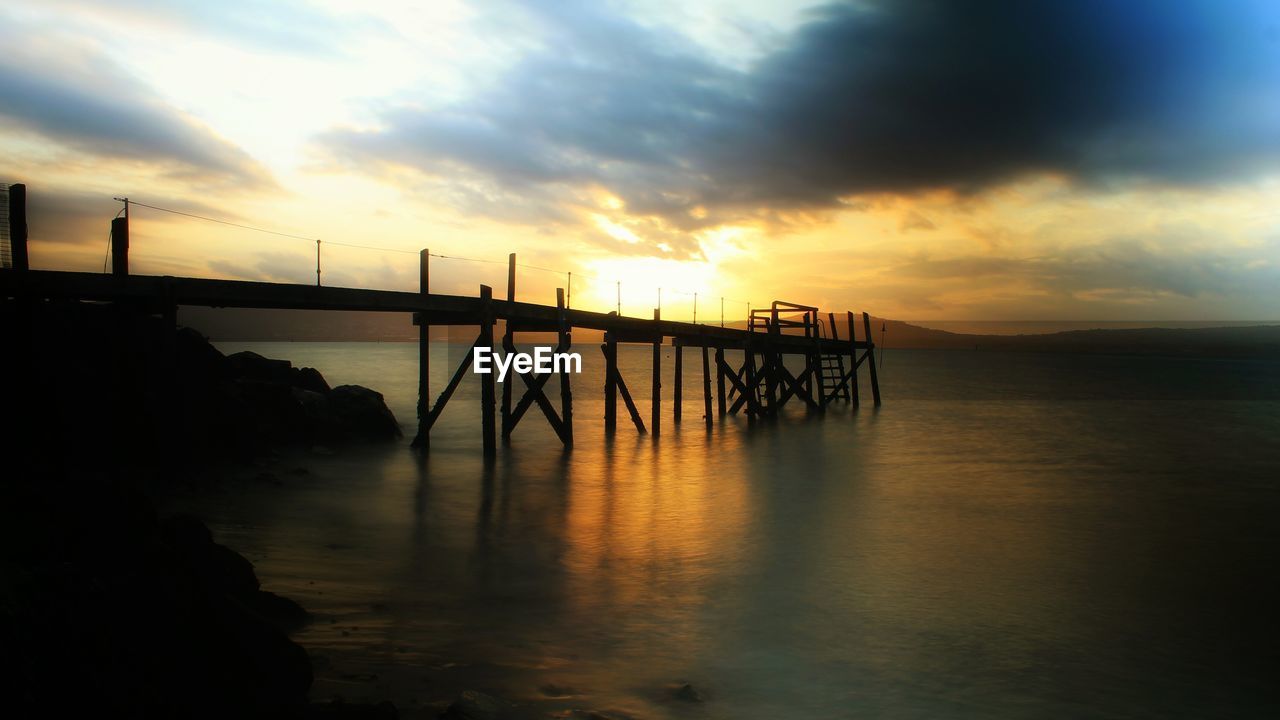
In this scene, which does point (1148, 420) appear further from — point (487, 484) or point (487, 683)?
point (487, 683)

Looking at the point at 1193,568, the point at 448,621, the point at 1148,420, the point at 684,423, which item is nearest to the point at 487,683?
the point at 448,621

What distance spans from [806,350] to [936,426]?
5.94 m

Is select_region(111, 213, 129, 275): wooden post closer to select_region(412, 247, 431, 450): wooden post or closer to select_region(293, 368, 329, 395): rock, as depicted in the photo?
select_region(412, 247, 431, 450): wooden post

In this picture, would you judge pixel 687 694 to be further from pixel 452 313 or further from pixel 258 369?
pixel 258 369

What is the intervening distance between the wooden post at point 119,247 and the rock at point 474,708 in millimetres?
9214

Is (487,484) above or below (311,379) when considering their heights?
below

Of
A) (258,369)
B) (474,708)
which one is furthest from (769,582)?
(258,369)

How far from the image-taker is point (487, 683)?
5.50m

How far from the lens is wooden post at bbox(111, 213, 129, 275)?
36.2 feet

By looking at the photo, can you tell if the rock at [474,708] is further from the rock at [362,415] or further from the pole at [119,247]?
the rock at [362,415]

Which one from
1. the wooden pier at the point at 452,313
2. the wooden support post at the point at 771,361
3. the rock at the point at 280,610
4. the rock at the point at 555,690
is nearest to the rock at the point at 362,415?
the wooden pier at the point at 452,313

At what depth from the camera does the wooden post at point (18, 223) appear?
33.0 feet

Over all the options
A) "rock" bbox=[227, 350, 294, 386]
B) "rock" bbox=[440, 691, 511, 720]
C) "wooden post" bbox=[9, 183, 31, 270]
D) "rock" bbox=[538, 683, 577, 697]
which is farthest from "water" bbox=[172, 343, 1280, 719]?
"rock" bbox=[227, 350, 294, 386]

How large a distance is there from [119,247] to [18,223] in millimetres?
1192
